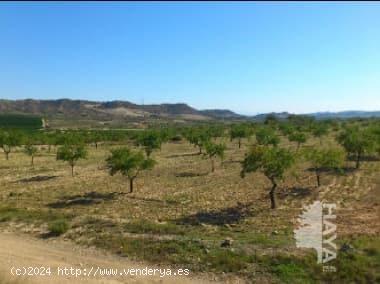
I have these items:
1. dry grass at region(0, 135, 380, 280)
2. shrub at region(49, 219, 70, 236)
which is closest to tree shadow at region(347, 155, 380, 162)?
dry grass at region(0, 135, 380, 280)

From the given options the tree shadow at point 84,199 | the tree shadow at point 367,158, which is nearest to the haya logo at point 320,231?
the tree shadow at point 84,199

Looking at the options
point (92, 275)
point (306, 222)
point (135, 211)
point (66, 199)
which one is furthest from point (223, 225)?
point (66, 199)

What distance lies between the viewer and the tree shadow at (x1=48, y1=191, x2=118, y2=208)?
3431cm

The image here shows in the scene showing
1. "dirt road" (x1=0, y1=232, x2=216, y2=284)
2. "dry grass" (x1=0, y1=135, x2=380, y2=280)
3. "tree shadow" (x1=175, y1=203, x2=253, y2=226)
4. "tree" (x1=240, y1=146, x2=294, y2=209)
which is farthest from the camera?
"tree" (x1=240, y1=146, x2=294, y2=209)

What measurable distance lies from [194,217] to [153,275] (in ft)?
33.7

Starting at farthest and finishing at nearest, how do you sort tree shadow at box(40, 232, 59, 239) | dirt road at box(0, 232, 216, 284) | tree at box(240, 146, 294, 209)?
tree at box(240, 146, 294, 209) → tree shadow at box(40, 232, 59, 239) → dirt road at box(0, 232, 216, 284)

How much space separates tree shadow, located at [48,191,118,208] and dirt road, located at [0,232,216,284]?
8.35 metres

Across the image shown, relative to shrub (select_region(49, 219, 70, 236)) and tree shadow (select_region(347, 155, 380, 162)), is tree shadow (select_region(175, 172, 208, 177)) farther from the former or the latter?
shrub (select_region(49, 219, 70, 236))

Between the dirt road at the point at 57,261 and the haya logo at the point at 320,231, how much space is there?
6170mm

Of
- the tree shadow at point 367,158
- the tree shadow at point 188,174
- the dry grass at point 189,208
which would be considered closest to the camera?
the dry grass at point 189,208

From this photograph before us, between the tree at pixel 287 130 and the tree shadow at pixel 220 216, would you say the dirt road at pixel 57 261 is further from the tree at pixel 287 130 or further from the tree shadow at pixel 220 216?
the tree at pixel 287 130

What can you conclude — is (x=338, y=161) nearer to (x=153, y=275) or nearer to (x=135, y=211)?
(x=135, y=211)

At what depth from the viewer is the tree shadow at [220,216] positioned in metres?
27.9

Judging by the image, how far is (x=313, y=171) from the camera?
1940 inches
